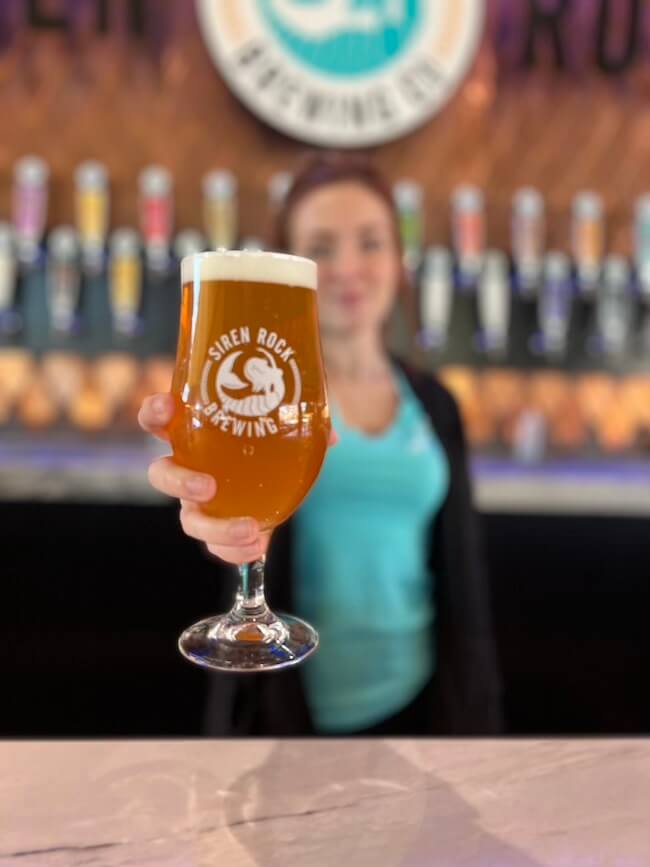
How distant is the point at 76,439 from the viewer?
275cm

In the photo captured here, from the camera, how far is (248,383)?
67 centimetres

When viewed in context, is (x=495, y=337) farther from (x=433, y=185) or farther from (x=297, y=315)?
(x=297, y=315)

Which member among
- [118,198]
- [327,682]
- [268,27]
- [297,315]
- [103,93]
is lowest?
[327,682]

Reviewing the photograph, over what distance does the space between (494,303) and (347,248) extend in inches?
58.1

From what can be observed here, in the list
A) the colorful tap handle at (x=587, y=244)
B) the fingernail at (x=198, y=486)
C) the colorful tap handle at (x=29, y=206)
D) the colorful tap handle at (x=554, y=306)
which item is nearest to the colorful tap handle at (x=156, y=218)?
the colorful tap handle at (x=29, y=206)

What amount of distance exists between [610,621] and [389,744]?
1.87m

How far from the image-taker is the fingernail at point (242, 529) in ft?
2.16

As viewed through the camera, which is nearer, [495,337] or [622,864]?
[622,864]

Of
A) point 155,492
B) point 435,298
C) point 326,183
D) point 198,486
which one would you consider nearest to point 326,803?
point 198,486

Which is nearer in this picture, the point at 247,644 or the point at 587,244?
the point at 247,644

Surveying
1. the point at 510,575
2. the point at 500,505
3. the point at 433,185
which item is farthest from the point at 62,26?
the point at 510,575

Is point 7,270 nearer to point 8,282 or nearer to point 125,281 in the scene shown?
point 8,282

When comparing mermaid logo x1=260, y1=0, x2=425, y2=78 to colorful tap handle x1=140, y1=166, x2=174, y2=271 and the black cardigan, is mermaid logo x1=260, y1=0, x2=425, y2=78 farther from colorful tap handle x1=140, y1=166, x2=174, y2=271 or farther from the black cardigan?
the black cardigan

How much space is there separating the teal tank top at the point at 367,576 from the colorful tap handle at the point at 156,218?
163 cm
